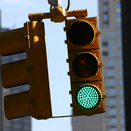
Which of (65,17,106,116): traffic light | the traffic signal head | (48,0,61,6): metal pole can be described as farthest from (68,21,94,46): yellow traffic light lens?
the traffic signal head

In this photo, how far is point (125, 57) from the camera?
96750 mm

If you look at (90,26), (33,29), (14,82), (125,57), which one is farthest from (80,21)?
(125,57)

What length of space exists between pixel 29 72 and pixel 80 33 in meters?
0.87

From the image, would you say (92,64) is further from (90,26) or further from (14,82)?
(14,82)

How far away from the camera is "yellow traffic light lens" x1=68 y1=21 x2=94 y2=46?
779cm

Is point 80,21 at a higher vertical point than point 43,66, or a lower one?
higher

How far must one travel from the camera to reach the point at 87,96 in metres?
7.76

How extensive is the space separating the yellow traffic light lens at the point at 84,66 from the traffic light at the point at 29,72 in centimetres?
43

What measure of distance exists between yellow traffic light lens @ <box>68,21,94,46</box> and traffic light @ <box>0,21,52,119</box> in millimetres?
422

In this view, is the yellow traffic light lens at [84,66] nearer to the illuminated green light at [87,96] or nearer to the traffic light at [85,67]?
the traffic light at [85,67]

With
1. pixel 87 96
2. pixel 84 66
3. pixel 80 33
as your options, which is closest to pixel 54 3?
pixel 80 33

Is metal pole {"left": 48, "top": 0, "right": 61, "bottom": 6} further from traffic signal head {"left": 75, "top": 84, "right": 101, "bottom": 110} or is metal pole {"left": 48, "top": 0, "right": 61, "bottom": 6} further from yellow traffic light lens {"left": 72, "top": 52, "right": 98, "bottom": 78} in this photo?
traffic signal head {"left": 75, "top": 84, "right": 101, "bottom": 110}

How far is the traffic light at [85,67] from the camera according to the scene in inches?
305

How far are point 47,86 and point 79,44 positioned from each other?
2.39 ft
